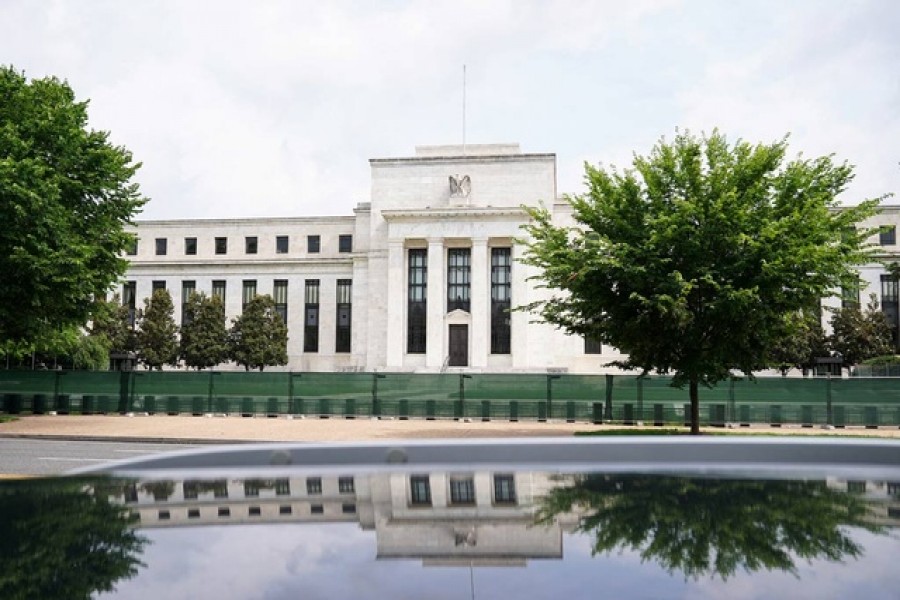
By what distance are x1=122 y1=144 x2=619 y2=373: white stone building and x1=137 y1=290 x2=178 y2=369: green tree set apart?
8.43 m

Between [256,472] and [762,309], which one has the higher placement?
[762,309]

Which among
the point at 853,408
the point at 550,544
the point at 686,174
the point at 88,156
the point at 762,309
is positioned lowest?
the point at 853,408

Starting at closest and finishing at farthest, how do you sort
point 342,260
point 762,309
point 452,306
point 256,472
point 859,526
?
point 859,526 < point 256,472 < point 762,309 < point 452,306 < point 342,260

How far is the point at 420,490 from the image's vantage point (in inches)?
78.2

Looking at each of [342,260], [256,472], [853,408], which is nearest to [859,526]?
[256,472]

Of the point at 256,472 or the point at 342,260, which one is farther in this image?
the point at 342,260

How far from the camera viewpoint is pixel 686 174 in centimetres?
2011

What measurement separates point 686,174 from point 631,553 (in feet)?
65.5

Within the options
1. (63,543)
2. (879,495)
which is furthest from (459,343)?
(63,543)

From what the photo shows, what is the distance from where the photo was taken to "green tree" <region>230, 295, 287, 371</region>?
68.9 meters

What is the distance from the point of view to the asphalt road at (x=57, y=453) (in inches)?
582

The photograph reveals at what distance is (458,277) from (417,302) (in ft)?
14.8

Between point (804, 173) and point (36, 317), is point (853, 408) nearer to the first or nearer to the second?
point (804, 173)

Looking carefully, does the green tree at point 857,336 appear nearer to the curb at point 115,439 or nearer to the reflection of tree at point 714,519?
the curb at point 115,439
